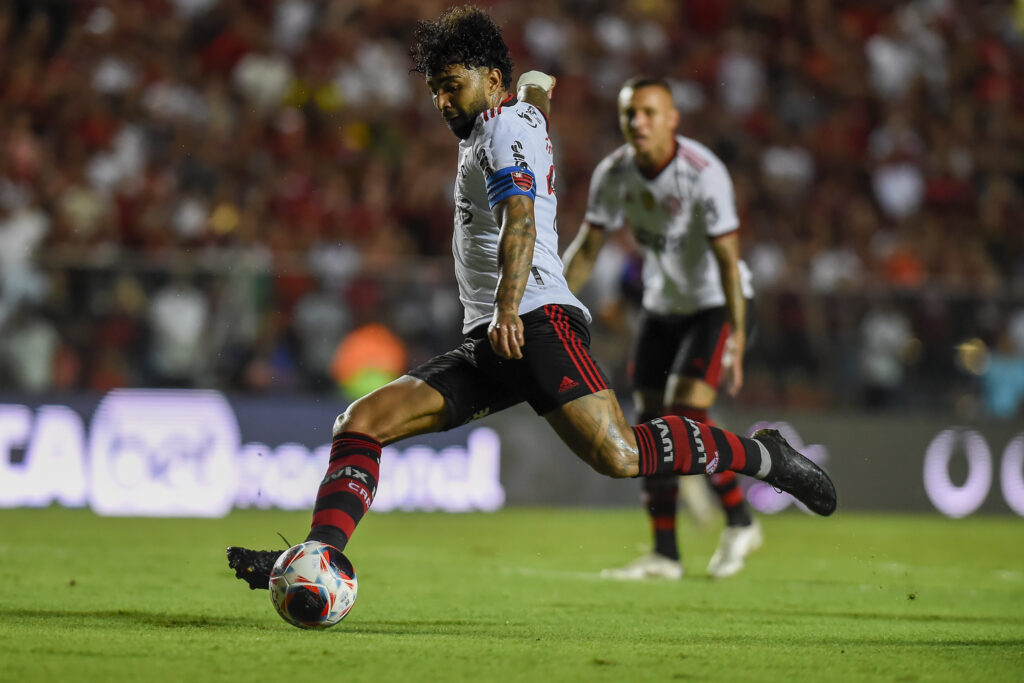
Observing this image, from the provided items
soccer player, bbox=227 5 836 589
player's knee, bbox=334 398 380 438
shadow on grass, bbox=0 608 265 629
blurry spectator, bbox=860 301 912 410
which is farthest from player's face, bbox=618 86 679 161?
blurry spectator, bbox=860 301 912 410

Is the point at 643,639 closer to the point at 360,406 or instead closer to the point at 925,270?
the point at 360,406

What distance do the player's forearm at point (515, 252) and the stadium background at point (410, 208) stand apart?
6357mm

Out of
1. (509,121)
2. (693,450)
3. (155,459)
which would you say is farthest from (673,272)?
(155,459)

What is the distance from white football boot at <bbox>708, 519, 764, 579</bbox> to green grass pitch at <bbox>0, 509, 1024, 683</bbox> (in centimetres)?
12

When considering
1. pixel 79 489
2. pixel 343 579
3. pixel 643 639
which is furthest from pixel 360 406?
pixel 79 489

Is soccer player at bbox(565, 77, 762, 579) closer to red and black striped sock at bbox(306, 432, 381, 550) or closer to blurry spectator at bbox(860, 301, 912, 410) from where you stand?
red and black striped sock at bbox(306, 432, 381, 550)

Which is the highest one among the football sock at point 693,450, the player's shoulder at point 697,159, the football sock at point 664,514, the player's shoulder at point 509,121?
the player's shoulder at point 697,159

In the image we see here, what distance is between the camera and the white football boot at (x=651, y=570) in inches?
327

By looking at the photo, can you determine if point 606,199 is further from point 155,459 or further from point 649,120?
point 155,459

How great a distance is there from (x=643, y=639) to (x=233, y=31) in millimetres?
12564

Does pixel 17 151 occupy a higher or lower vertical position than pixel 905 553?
higher

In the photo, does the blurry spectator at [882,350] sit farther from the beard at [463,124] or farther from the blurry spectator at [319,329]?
the beard at [463,124]

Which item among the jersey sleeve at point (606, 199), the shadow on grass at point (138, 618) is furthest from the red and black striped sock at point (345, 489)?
the jersey sleeve at point (606, 199)

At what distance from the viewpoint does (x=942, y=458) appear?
15.2 metres
